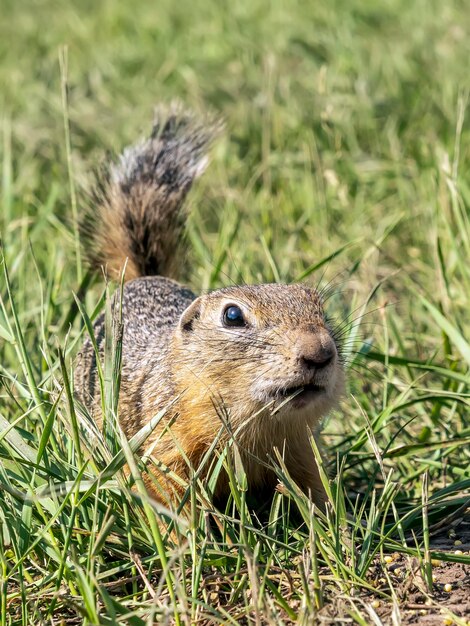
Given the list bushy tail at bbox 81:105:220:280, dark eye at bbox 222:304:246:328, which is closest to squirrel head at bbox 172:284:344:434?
dark eye at bbox 222:304:246:328

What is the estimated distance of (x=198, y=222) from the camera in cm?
532

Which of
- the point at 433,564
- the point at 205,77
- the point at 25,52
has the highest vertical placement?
the point at 25,52

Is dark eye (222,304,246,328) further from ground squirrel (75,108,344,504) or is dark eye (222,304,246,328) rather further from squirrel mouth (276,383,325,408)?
squirrel mouth (276,383,325,408)

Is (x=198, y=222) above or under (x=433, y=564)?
above

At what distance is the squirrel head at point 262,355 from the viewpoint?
8.93ft

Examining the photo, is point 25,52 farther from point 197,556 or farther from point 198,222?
point 197,556

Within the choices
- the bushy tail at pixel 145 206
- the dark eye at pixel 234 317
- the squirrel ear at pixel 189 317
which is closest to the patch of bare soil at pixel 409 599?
the dark eye at pixel 234 317

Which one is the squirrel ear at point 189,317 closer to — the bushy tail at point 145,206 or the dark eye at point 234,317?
the dark eye at point 234,317

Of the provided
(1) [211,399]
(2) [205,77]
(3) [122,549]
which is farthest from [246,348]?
(2) [205,77]

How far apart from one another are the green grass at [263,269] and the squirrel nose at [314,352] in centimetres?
21

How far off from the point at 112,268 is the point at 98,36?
15.7ft

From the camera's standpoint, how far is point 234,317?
3.01 m

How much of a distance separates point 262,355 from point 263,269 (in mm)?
1692

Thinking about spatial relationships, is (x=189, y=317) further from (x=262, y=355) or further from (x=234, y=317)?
(x=262, y=355)
